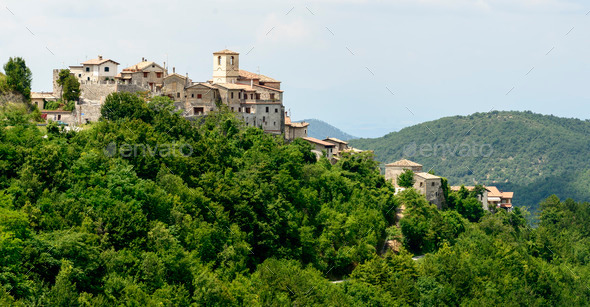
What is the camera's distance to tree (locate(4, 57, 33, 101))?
66688 millimetres

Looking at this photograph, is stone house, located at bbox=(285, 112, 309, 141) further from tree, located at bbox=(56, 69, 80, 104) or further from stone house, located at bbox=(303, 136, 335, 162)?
tree, located at bbox=(56, 69, 80, 104)

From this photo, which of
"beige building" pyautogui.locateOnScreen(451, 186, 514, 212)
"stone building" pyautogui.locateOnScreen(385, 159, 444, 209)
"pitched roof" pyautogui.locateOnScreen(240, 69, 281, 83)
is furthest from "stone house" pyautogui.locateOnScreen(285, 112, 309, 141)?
"beige building" pyautogui.locateOnScreen(451, 186, 514, 212)

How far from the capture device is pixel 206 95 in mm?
73062

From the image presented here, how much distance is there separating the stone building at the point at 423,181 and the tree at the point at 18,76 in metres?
32.7

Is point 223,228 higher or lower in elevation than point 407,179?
lower

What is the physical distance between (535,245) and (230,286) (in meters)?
41.2

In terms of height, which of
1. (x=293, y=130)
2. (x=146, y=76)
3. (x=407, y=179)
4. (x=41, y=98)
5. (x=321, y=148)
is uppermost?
(x=146, y=76)

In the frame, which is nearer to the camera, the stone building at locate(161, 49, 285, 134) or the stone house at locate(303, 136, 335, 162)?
the stone building at locate(161, 49, 285, 134)

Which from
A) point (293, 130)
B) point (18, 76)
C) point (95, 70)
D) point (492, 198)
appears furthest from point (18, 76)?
point (492, 198)

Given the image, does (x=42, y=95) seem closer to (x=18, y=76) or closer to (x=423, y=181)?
(x=18, y=76)

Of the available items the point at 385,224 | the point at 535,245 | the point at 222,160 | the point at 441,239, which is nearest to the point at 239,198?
the point at 222,160

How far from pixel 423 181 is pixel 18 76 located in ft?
116

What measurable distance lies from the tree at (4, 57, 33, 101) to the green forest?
6.28m

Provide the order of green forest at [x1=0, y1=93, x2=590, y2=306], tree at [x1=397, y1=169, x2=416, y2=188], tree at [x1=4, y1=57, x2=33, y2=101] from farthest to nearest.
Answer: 1. tree at [x1=397, y1=169, x2=416, y2=188]
2. tree at [x1=4, y1=57, x2=33, y2=101]
3. green forest at [x1=0, y1=93, x2=590, y2=306]
